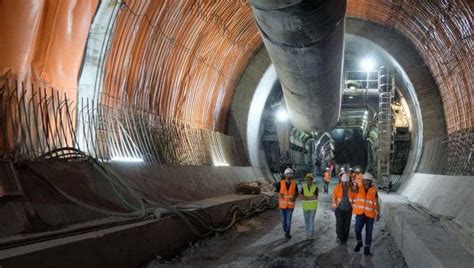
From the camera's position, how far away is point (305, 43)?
6504 mm

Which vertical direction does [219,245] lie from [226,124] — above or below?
below

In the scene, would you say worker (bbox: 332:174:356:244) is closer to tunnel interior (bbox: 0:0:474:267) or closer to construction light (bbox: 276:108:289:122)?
tunnel interior (bbox: 0:0:474:267)

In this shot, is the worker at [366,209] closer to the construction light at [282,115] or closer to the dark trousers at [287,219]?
the dark trousers at [287,219]

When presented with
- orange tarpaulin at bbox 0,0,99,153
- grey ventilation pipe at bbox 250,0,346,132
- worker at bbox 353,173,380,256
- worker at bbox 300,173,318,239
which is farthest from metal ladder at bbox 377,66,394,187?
orange tarpaulin at bbox 0,0,99,153

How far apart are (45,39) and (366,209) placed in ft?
17.7

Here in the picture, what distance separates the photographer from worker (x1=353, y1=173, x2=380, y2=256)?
730 centimetres

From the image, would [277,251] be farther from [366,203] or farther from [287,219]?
[366,203]

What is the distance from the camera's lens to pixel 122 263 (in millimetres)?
5121

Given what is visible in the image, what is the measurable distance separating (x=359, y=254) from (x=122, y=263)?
3.94m

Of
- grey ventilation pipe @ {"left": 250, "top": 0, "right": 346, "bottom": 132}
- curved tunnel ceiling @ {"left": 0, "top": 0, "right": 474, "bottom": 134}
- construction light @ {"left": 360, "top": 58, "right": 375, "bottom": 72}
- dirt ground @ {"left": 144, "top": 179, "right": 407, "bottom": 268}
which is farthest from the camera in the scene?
construction light @ {"left": 360, "top": 58, "right": 375, "bottom": 72}

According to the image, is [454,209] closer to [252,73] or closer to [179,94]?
[179,94]

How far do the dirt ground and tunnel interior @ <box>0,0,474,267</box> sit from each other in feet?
0.97

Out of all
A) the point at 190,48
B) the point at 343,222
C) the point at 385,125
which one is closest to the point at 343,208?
the point at 343,222

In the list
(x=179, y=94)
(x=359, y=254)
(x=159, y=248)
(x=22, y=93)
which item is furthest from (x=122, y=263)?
(x=179, y=94)
